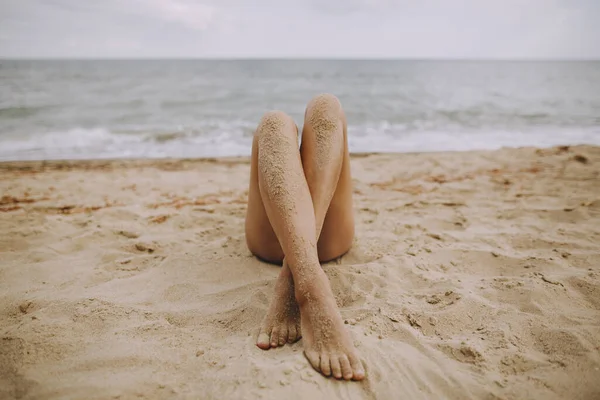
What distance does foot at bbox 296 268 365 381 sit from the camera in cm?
118

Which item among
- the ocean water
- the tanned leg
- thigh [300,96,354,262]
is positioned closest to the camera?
the tanned leg

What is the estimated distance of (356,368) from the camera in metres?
1.18

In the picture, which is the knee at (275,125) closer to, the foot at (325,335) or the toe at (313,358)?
the foot at (325,335)

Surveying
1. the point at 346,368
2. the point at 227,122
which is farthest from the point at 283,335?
the point at 227,122

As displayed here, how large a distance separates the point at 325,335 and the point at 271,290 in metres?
0.53

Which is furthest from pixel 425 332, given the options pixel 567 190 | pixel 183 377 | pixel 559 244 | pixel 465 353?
pixel 567 190

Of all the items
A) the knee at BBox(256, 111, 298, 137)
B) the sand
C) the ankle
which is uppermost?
the knee at BBox(256, 111, 298, 137)

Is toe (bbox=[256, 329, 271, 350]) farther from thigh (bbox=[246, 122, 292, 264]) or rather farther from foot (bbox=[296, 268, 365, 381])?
thigh (bbox=[246, 122, 292, 264])

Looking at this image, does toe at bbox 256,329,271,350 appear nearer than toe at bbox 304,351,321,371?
No

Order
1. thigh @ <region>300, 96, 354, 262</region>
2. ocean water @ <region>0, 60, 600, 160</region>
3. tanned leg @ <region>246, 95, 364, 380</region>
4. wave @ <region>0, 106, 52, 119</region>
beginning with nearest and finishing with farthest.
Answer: tanned leg @ <region>246, 95, 364, 380</region>, thigh @ <region>300, 96, 354, 262</region>, ocean water @ <region>0, 60, 600, 160</region>, wave @ <region>0, 106, 52, 119</region>

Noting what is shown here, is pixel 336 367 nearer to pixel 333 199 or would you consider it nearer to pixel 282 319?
pixel 282 319

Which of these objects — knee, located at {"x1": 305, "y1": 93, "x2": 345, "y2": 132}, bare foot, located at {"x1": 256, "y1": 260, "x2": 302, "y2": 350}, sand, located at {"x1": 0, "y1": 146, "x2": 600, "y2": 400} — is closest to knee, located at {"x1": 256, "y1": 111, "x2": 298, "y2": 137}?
knee, located at {"x1": 305, "y1": 93, "x2": 345, "y2": 132}

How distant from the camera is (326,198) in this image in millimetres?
1573

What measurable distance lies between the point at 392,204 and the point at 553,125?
893 cm
